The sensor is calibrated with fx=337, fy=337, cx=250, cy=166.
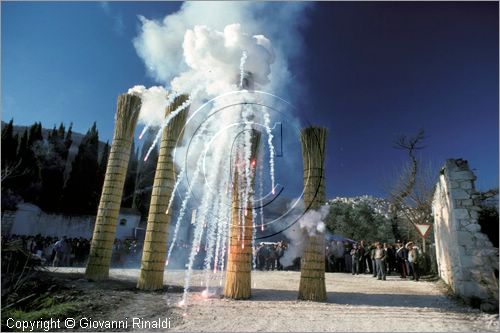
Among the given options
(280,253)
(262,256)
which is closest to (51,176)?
(262,256)

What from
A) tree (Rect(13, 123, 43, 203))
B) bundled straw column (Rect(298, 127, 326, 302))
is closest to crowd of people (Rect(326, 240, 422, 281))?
bundled straw column (Rect(298, 127, 326, 302))

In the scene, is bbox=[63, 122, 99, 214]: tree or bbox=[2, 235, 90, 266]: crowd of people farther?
bbox=[63, 122, 99, 214]: tree

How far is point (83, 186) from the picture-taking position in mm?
38156

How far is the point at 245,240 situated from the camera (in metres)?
9.82

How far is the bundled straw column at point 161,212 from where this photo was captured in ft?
35.4

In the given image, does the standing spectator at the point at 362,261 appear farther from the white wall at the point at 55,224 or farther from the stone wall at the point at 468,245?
the white wall at the point at 55,224

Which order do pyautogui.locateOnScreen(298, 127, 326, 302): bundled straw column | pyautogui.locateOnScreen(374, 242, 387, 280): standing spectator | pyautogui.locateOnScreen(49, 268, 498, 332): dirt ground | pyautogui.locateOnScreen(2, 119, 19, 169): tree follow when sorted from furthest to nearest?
pyautogui.locateOnScreen(2, 119, 19, 169): tree, pyautogui.locateOnScreen(374, 242, 387, 280): standing spectator, pyautogui.locateOnScreen(298, 127, 326, 302): bundled straw column, pyautogui.locateOnScreen(49, 268, 498, 332): dirt ground

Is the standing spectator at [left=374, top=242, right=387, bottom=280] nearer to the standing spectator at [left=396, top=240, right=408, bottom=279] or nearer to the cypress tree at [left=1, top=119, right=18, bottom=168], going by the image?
the standing spectator at [left=396, top=240, right=408, bottom=279]

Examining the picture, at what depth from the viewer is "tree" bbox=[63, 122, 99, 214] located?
1442 inches

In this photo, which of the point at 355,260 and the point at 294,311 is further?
the point at 355,260

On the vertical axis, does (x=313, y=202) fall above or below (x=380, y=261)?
above

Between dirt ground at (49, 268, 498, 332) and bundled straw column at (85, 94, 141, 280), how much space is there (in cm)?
95

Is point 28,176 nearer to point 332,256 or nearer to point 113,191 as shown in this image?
point 113,191

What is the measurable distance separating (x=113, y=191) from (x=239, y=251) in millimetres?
5929
